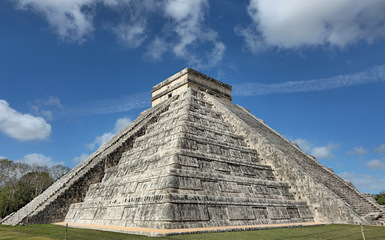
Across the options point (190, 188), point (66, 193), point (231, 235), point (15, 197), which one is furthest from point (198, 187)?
point (15, 197)

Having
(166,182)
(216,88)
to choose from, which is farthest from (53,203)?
(216,88)

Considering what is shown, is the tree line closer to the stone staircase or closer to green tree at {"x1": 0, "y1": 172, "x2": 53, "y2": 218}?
green tree at {"x1": 0, "y1": 172, "x2": 53, "y2": 218}

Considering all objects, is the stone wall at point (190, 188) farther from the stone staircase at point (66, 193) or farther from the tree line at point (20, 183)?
the tree line at point (20, 183)

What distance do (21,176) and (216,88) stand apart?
22138 millimetres

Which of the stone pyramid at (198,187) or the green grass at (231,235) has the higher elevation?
the stone pyramid at (198,187)

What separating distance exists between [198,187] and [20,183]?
2215 centimetres

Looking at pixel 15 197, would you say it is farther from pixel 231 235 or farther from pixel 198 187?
pixel 231 235

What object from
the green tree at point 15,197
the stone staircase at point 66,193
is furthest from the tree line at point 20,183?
the stone staircase at point 66,193

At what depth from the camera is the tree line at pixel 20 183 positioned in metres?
20.4

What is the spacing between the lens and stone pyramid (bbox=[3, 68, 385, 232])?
29.7 ft

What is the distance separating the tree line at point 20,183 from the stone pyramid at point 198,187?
369 inches

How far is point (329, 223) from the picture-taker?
35.7 feet

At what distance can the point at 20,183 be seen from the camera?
24.6 meters

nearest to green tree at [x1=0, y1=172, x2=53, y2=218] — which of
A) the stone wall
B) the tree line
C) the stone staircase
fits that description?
the tree line
